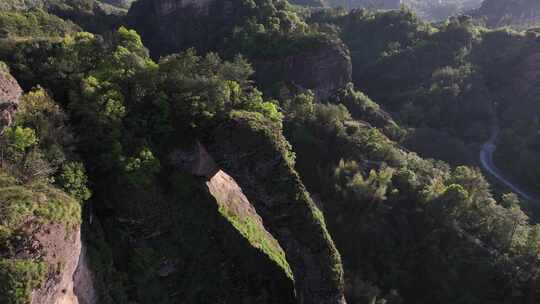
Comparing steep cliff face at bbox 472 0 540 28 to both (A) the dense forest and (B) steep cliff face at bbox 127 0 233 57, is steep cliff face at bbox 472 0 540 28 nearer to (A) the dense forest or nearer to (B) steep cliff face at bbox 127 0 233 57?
(A) the dense forest

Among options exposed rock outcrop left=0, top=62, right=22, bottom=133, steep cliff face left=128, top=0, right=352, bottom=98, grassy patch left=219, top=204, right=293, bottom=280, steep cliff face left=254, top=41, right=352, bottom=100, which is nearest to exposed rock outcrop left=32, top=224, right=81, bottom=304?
exposed rock outcrop left=0, top=62, right=22, bottom=133

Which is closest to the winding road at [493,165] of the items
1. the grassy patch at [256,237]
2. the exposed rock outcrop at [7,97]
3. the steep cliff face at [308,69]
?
the steep cliff face at [308,69]

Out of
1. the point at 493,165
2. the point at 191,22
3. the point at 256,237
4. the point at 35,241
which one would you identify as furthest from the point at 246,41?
the point at 493,165

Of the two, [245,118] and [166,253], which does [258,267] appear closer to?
[166,253]

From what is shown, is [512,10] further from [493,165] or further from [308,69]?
[308,69]

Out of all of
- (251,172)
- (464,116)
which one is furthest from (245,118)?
(464,116)
